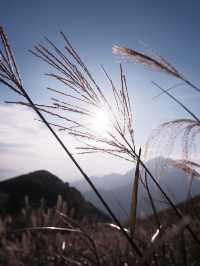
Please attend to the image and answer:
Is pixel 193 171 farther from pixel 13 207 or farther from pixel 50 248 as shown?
pixel 13 207

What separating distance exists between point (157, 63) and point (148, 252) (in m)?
1.12

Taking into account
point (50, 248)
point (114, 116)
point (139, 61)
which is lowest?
point (50, 248)

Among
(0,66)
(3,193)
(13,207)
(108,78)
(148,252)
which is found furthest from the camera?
(3,193)

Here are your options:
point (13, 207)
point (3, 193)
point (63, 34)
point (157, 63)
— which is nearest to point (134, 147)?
point (157, 63)

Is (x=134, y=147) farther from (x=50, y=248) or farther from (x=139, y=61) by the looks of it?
(x=50, y=248)

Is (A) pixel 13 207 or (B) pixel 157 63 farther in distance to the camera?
(A) pixel 13 207

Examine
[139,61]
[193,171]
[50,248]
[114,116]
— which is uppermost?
[139,61]

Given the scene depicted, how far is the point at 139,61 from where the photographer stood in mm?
1442

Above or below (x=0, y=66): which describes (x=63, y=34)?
above

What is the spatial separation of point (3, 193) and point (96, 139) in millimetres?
31114

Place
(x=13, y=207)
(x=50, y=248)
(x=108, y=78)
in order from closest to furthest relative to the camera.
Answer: (x=108, y=78) < (x=50, y=248) < (x=13, y=207)

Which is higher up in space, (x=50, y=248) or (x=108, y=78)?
(x=108, y=78)

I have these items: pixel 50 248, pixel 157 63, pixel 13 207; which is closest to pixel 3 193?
pixel 13 207

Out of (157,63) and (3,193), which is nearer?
(157,63)
